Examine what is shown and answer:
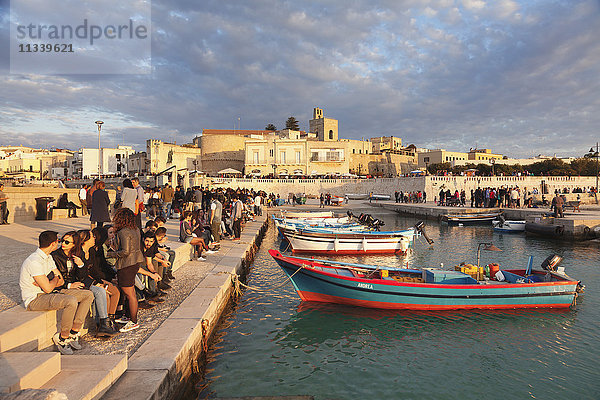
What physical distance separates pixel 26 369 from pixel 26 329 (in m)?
1.00

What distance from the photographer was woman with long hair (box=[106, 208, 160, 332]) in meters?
5.30

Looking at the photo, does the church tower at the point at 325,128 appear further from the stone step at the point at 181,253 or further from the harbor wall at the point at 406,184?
the stone step at the point at 181,253

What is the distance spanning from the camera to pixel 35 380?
3348mm

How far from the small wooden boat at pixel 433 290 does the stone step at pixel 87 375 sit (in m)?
5.62

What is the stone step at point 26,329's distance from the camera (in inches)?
153

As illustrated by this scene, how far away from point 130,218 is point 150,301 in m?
2.13

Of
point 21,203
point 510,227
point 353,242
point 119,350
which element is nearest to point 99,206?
point 119,350

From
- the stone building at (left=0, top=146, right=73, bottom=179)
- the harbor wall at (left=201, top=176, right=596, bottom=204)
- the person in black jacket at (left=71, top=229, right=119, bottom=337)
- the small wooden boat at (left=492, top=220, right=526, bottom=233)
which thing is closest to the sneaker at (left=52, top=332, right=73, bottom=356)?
the person in black jacket at (left=71, top=229, right=119, bottom=337)

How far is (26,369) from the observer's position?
3.33 metres

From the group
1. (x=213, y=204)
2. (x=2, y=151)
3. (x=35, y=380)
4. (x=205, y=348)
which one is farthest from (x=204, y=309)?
(x=2, y=151)

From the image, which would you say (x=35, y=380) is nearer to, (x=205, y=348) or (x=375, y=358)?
(x=205, y=348)

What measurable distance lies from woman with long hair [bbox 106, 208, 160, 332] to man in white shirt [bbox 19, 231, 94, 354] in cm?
82

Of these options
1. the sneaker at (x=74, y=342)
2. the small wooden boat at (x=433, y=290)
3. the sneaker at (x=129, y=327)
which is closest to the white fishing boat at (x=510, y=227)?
the small wooden boat at (x=433, y=290)

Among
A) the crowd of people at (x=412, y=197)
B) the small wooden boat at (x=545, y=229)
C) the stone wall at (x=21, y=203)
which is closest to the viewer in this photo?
the stone wall at (x=21, y=203)
